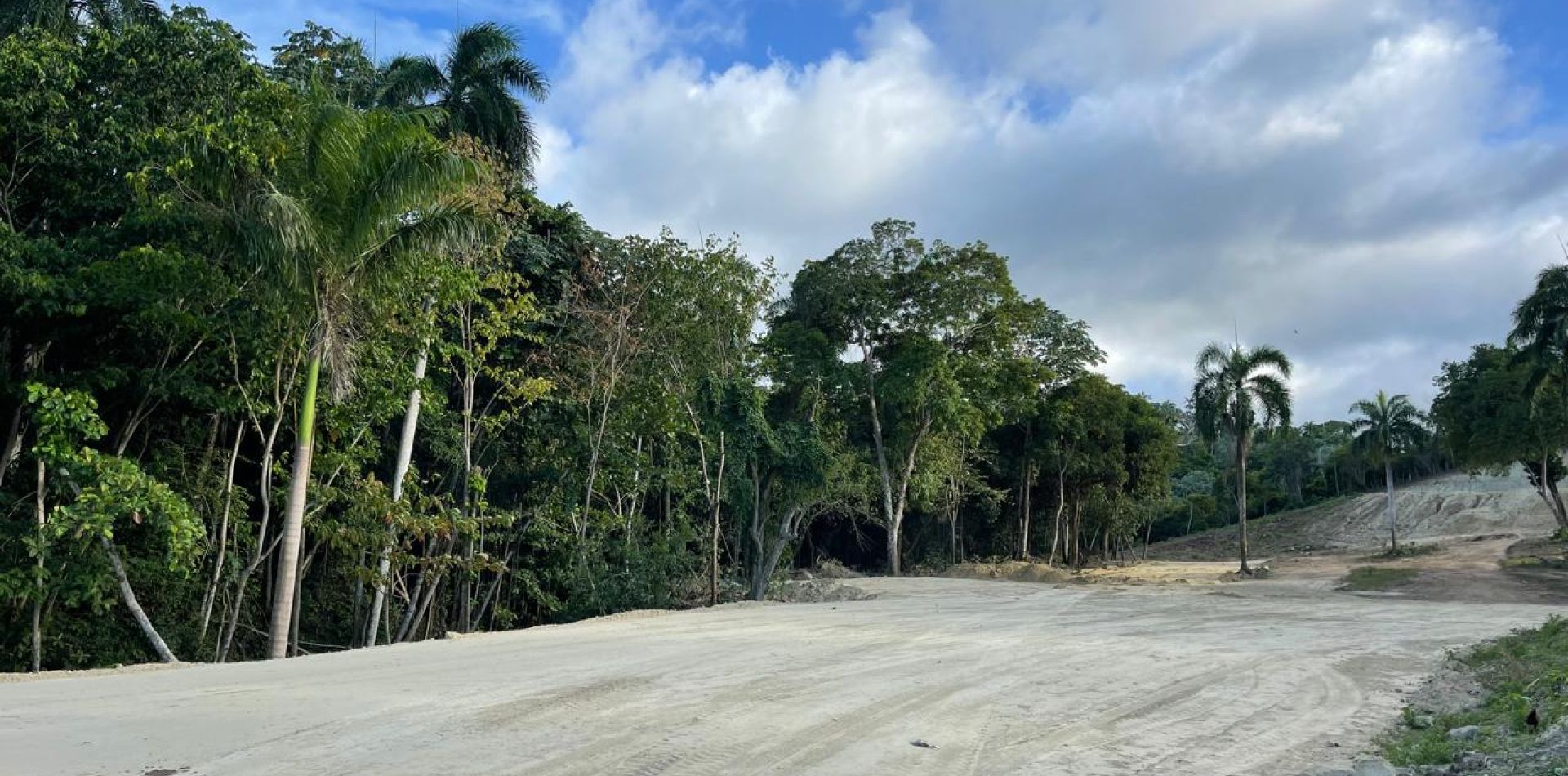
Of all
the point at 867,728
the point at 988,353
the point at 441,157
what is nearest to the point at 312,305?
the point at 441,157

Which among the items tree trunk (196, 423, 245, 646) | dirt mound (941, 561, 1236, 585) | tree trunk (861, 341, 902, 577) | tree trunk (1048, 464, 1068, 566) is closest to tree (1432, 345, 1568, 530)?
dirt mound (941, 561, 1236, 585)

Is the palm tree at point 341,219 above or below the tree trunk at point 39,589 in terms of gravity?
above

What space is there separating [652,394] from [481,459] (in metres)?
4.29

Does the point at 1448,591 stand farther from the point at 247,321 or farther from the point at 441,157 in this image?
the point at 247,321

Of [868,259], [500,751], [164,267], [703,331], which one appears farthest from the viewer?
[868,259]

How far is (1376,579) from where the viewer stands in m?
25.4

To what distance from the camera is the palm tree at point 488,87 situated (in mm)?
21062

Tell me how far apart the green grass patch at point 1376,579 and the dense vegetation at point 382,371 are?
16.0ft

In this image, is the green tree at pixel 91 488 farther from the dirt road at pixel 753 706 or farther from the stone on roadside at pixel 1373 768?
the stone on roadside at pixel 1373 768

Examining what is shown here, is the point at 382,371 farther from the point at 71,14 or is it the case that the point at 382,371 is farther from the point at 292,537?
the point at 71,14

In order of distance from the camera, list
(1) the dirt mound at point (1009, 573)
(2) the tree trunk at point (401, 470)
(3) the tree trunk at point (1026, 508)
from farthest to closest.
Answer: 1. (3) the tree trunk at point (1026, 508)
2. (1) the dirt mound at point (1009, 573)
3. (2) the tree trunk at point (401, 470)

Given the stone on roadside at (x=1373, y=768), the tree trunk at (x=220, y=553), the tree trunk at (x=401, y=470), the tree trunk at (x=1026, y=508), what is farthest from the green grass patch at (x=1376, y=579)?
the tree trunk at (x=220, y=553)

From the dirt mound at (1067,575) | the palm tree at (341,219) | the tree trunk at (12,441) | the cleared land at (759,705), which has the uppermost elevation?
the palm tree at (341,219)

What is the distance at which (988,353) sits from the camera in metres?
30.5
